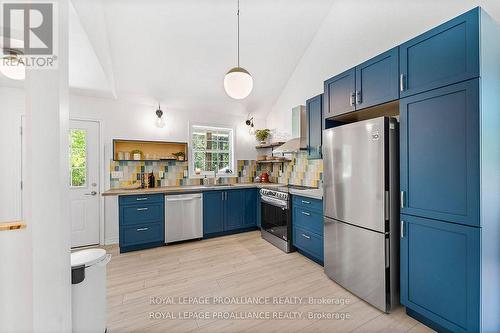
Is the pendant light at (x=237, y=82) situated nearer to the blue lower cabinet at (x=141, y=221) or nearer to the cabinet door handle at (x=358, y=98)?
the cabinet door handle at (x=358, y=98)

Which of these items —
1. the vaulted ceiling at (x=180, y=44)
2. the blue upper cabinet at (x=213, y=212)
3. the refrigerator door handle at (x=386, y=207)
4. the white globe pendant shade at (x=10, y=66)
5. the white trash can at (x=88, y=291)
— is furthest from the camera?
the blue upper cabinet at (x=213, y=212)

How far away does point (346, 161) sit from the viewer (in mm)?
2268

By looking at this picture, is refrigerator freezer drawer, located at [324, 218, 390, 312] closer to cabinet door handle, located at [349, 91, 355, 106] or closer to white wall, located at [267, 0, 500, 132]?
cabinet door handle, located at [349, 91, 355, 106]

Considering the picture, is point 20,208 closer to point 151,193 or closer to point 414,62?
point 151,193

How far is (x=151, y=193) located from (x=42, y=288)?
2339 mm

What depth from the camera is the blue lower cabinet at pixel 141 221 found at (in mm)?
3334

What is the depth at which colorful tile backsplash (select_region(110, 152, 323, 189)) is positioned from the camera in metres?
3.77

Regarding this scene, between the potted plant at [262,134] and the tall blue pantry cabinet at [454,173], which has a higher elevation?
the potted plant at [262,134]

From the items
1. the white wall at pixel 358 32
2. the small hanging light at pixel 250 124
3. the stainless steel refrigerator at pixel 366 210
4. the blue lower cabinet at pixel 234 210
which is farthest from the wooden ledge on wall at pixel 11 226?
the small hanging light at pixel 250 124

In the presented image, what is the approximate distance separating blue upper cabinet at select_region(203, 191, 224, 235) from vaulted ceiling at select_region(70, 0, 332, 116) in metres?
1.79

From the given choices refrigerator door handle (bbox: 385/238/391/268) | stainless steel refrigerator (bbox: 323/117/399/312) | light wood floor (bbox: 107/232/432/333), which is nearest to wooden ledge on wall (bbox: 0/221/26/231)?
light wood floor (bbox: 107/232/432/333)

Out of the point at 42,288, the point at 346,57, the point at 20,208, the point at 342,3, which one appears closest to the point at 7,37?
the point at 42,288

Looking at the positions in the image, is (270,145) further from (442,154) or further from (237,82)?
(442,154)

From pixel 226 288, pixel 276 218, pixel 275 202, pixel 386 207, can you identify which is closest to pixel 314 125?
pixel 275 202
